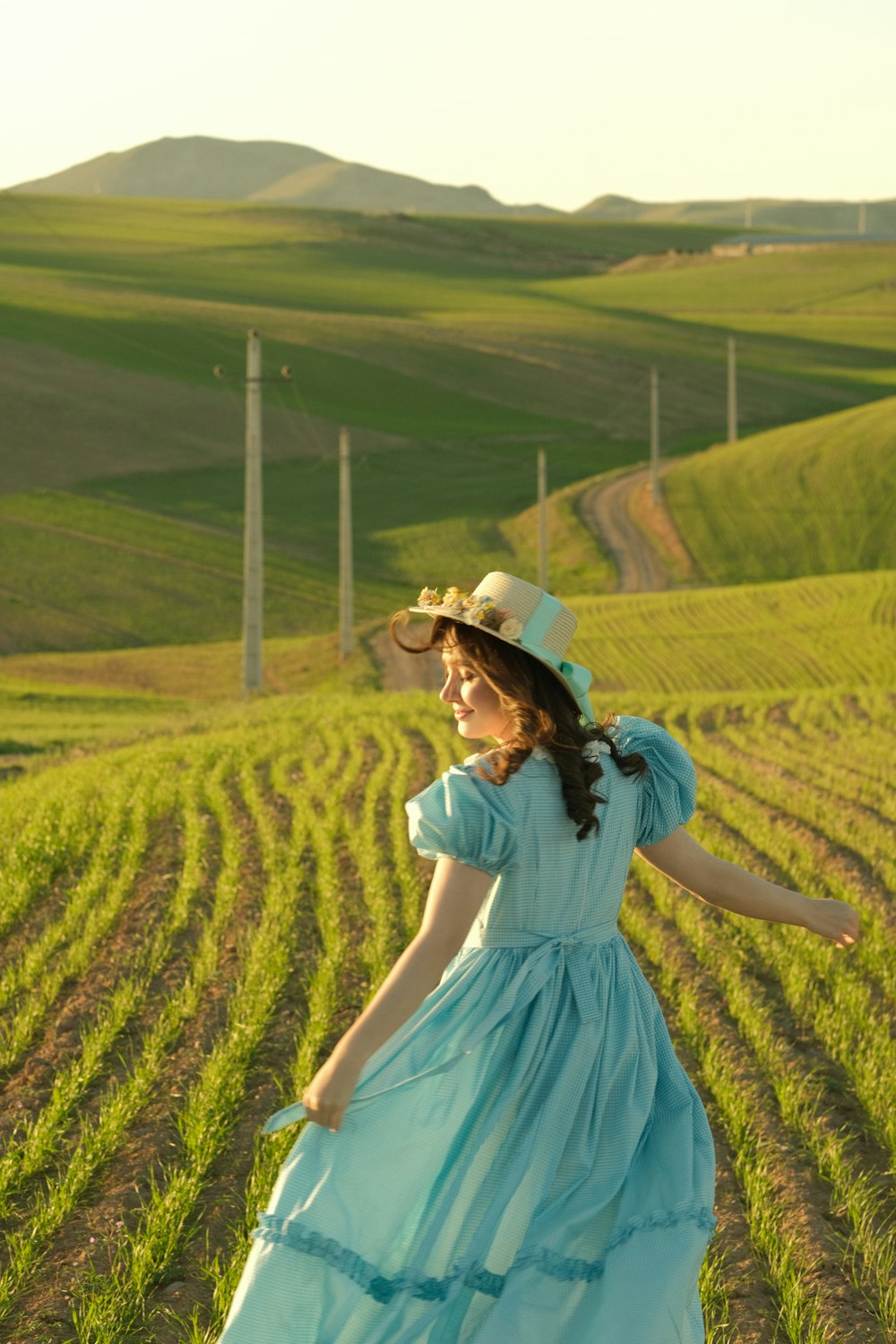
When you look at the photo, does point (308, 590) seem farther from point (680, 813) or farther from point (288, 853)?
point (680, 813)

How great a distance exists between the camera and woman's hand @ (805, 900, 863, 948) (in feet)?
13.2

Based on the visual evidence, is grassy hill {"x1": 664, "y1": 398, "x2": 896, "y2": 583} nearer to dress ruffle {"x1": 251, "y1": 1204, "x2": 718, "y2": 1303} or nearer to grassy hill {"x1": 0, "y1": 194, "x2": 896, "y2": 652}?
grassy hill {"x1": 0, "y1": 194, "x2": 896, "y2": 652}

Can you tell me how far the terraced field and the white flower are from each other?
2138 millimetres

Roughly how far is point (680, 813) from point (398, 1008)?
936mm

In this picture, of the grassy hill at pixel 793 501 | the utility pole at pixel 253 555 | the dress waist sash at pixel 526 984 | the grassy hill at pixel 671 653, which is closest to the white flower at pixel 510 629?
the dress waist sash at pixel 526 984

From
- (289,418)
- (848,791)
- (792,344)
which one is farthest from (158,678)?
(792,344)

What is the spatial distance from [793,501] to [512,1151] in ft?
186

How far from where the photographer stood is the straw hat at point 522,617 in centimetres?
361

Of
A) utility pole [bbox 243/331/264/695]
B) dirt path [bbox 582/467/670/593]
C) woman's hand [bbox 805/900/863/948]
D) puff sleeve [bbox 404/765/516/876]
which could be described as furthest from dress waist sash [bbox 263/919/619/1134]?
dirt path [bbox 582/467/670/593]

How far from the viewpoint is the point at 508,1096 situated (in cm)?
351

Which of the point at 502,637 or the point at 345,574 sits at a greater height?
the point at 502,637

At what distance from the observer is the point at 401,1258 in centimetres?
334

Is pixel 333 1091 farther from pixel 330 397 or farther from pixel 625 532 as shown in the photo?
pixel 330 397

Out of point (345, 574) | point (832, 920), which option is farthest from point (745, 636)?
point (832, 920)
